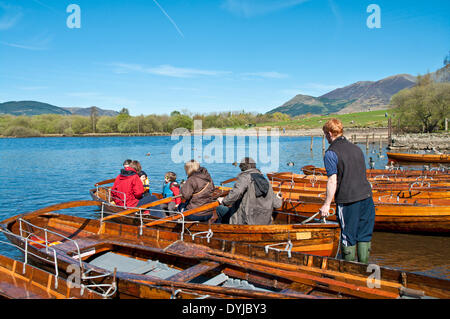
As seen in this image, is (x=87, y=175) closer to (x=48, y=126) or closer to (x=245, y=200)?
(x=245, y=200)

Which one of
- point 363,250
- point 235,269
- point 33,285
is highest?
point 363,250

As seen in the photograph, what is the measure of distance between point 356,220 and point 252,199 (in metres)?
2.73

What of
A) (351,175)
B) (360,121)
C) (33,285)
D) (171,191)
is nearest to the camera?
(351,175)

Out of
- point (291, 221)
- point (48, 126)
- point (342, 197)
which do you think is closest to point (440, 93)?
point (291, 221)

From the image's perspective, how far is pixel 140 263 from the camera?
748 cm

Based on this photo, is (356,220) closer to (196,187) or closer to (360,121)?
(196,187)

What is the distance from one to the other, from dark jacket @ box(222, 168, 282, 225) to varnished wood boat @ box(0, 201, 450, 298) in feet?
3.26

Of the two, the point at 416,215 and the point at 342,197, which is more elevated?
the point at 342,197

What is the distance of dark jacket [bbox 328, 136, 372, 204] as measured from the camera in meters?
5.37

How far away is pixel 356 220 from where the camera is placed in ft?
17.9

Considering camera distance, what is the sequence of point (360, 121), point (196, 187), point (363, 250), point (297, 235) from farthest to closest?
1. point (360, 121)
2. point (196, 187)
3. point (297, 235)
4. point (363, 250)

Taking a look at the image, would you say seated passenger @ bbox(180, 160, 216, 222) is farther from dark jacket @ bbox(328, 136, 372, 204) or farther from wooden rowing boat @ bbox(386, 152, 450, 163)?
wooden rowing boat @ bbox(386, 152, 450, 163)

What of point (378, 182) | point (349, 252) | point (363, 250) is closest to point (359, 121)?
point (378, 182)
